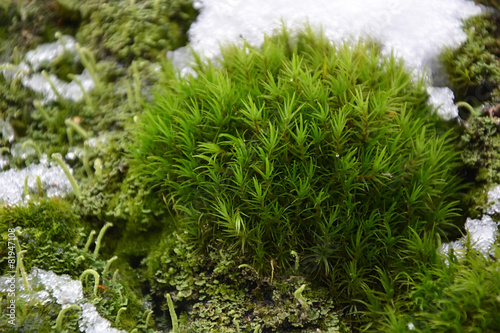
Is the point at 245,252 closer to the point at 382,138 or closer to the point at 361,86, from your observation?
the point at 382,138

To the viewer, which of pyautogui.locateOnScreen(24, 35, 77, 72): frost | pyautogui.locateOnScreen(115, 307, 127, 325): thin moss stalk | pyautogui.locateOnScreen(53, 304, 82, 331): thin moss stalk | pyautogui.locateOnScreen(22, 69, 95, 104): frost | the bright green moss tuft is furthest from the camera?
pyautogui.locateOnScreen(24, 35, 77, 72): frost

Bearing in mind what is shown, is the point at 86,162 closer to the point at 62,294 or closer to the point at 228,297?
the point at 62,294

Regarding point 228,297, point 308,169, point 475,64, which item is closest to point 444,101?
point 475,64

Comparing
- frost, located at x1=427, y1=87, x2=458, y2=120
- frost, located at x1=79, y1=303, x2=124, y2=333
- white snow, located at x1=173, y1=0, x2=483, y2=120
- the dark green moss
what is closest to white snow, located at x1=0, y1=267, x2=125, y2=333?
frost, located at x1=79, y1=303, x2=124, y2=333

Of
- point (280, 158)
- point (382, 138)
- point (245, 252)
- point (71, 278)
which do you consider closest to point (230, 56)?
point (280, 158)

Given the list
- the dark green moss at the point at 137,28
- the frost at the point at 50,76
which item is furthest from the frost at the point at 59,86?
the dark green moss at the point at 137,28

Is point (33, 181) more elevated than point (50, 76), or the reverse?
point (50, 76)

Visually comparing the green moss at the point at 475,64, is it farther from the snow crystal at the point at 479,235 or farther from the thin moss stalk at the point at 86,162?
the thin moss stalk at the point at 86,162

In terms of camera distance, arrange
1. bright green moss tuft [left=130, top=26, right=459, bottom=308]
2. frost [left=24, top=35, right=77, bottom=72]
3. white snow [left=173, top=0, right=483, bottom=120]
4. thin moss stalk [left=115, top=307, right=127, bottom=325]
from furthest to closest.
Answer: frost [left=24, top=35, right=77, bottom=72] < white snow [left=173, top=0, right=483, bottom=120] < bright green moss tuft [left=130, top=26, right=459, bottom=308] < thin moss stalk [left=115, top=307, right=127, bottom=325]

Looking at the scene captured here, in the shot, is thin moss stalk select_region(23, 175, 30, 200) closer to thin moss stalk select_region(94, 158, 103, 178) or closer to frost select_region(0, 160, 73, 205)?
frost select_region(0, 160, 73, 205)
